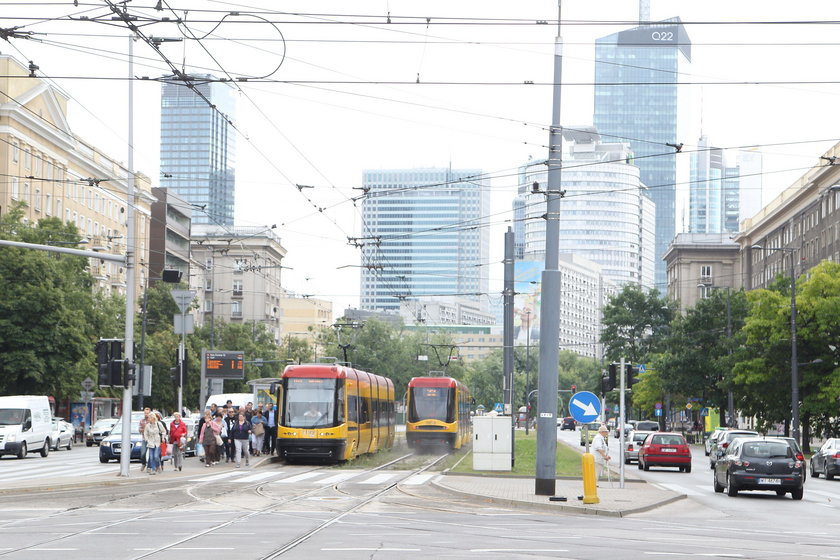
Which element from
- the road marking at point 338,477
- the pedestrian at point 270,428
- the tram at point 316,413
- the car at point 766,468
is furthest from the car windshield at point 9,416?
the car at point 766,468

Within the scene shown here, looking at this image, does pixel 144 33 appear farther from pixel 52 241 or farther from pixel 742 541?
pixel 52 241

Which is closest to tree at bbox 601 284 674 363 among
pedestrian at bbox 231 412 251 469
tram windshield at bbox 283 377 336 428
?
tram windshield at bbox 283 377 336 428

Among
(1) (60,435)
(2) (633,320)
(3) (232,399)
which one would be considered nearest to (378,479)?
(1) (60,435)

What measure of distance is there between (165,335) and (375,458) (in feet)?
136

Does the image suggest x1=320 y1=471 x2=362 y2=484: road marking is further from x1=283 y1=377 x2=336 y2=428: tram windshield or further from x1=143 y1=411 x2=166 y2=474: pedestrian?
x1=143 y1=411 x2=166 y2=474: pedestrian

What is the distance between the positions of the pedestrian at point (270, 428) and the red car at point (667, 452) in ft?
42.0

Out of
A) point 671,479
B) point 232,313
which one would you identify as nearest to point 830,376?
point 671,479

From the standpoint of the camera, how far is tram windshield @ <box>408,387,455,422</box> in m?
53.0

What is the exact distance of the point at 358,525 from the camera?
1897 cm

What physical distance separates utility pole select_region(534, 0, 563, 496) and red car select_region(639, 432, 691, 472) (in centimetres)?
1959

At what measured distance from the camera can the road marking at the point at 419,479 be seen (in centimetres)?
3067

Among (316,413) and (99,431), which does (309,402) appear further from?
(99,431)

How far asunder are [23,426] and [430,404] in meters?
16.0

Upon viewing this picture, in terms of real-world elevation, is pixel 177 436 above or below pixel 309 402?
below
